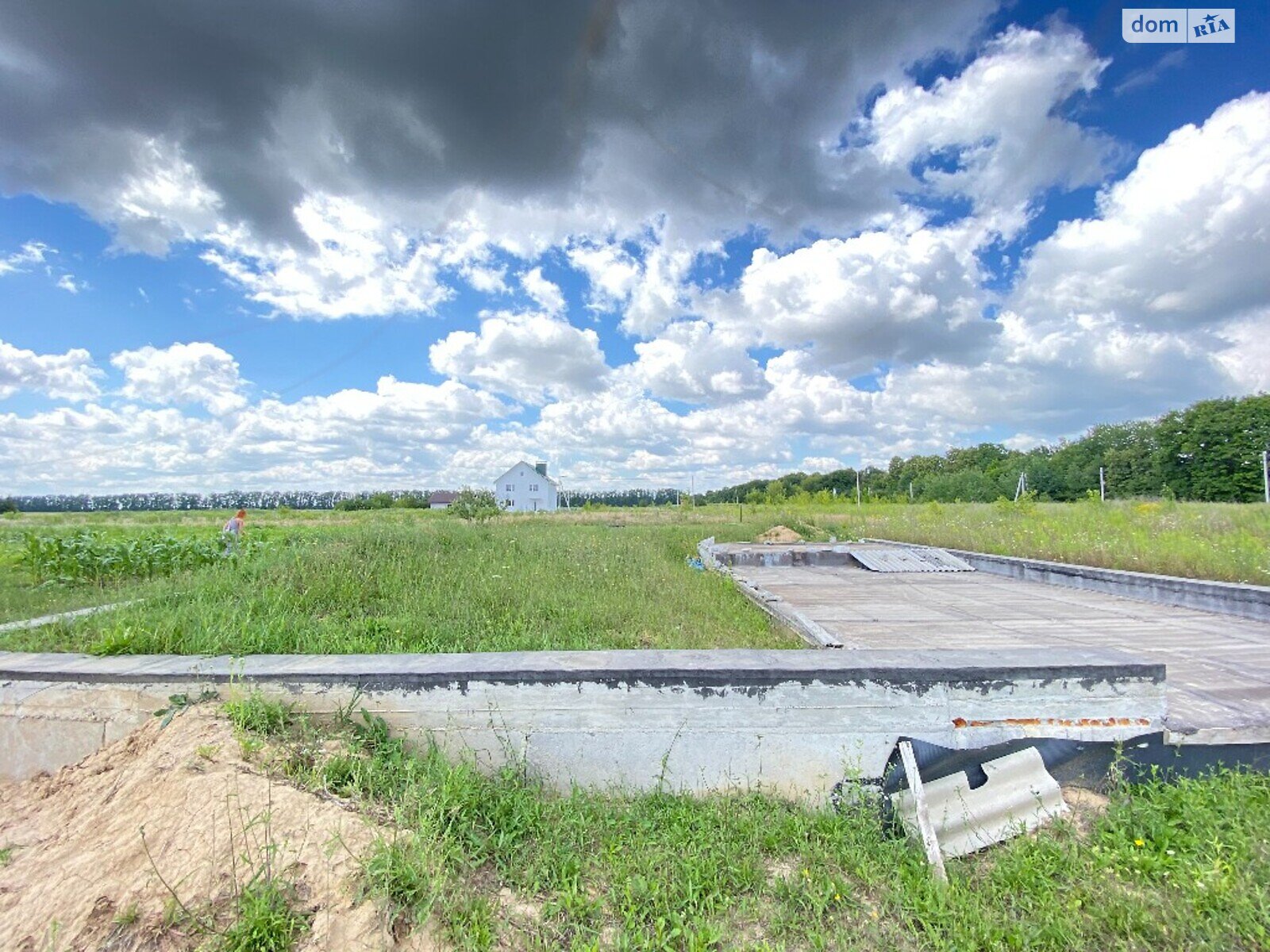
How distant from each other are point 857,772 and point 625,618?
2.26 meters

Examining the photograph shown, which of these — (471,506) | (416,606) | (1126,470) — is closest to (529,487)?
(471,506)

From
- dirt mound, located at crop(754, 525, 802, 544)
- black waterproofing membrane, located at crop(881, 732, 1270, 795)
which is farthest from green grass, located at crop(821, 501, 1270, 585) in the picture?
black waterproofing membrane, located at crop(881, 732, 1270, 795)

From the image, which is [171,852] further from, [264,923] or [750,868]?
[750,868]

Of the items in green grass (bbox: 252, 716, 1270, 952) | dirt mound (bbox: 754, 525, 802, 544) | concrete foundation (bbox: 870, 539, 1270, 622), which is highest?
concrete foundation (bbox: 870, 539, 1270, 622)

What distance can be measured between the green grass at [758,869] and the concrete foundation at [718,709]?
12cm

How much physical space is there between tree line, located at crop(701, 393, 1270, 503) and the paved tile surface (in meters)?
19.8

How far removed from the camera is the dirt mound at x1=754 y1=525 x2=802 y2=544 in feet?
46.4

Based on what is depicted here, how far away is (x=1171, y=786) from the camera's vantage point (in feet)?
8.73

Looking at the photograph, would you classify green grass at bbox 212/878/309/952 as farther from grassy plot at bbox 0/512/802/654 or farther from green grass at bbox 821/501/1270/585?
green grass at bbox 821/501/1270/585

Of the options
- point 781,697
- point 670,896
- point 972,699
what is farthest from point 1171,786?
point 670,896

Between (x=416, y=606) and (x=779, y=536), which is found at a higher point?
(x=416, y=606)

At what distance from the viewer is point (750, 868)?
227 cm

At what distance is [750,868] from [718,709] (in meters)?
0.66

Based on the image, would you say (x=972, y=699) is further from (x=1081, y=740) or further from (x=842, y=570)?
(x=842, y=570)
